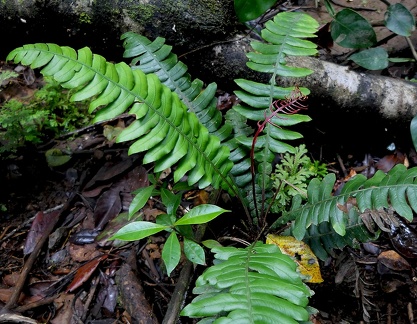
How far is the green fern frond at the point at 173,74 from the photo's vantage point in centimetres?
217

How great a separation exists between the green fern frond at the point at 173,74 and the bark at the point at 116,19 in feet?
0.80

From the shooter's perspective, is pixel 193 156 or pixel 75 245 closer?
pixel 193 156

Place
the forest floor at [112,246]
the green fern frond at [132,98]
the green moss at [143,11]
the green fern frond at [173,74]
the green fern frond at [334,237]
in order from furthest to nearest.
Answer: the green moss at [143,11] < the green fern frond at [173,74] < the forest floor at [112,246] < the green fern frond at [334,237] < the green fern frond at [132,98]

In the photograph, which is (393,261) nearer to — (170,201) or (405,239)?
(405,239)

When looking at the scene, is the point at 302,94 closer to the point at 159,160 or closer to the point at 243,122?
the point at 243,122

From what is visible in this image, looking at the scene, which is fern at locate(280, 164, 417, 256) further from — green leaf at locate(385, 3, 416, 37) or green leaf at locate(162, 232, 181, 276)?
green leaf at locate(385, 3, 416, 37)

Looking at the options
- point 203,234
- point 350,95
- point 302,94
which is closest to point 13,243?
point 203,234

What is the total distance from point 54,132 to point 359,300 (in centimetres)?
225

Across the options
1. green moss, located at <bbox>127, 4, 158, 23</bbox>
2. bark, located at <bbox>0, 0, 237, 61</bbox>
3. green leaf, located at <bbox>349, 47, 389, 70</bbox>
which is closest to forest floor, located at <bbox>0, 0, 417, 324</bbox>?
green leaf, located at <bbox>349, 47, 389, 70</bbox>

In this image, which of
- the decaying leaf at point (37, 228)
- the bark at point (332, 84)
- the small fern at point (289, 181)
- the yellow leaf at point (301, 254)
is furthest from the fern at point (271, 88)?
the decaying leaf at point (37, 228)

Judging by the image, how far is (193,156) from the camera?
183 centimetres

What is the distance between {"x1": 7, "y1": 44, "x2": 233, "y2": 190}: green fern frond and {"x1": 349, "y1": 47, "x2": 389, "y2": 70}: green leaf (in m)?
1.31

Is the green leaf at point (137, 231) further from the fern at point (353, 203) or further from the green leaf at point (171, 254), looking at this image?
the fern at point (353, 203)

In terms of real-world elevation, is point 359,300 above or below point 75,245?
below
